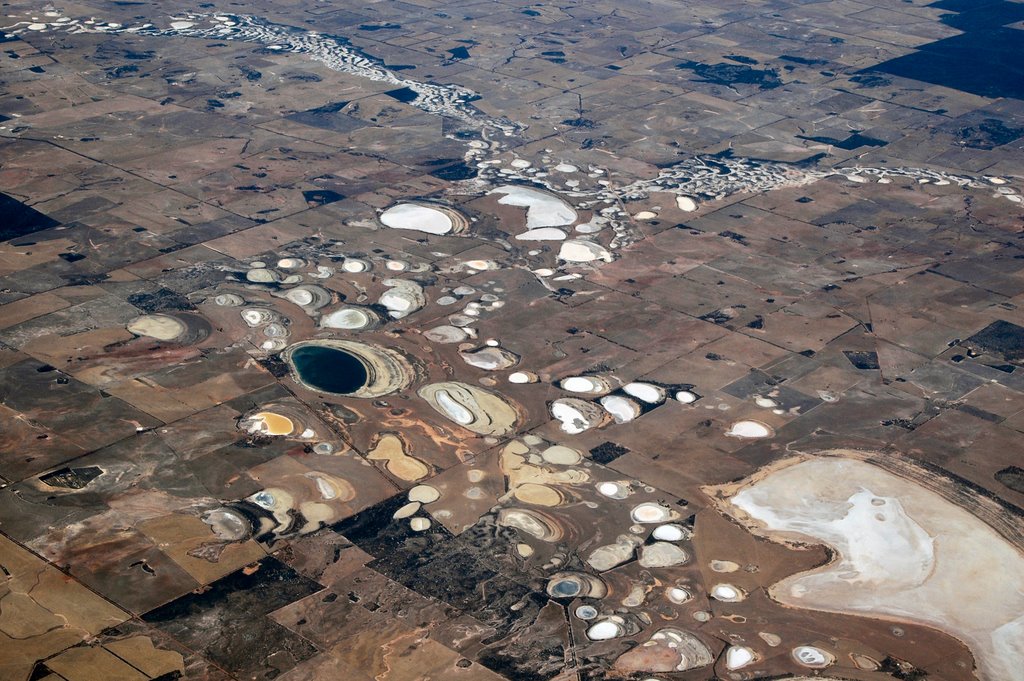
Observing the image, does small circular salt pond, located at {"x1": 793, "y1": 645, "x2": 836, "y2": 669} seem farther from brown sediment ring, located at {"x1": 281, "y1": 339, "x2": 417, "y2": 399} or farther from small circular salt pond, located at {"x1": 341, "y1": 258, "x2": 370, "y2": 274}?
small circular salt pond, located at {"x1": 341, "y1": 258, "x2": 370, "y2": 274}

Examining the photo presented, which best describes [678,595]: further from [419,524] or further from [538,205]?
[538,205]

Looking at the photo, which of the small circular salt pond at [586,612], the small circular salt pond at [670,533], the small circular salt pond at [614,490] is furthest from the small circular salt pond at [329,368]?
the small circular salt pond at [586,612]

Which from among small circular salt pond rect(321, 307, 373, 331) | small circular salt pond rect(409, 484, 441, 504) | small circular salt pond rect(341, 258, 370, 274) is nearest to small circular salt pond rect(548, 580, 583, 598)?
small circular salt pond rect(409, 484, 441, 504)

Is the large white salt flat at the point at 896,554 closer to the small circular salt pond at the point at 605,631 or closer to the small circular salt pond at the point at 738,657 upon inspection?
the small circular salt pond at the point at 738,657

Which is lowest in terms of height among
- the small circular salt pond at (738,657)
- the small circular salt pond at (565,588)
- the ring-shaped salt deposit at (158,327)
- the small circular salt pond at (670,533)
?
the small circular salt pond at (565,588)

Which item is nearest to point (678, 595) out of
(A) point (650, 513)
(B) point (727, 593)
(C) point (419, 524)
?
(B) point (727, 593)

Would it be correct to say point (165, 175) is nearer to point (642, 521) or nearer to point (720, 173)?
point (720, 173)

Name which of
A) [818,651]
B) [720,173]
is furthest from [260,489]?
[720,173]
